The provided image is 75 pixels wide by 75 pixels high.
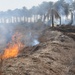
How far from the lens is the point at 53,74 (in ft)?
39.3

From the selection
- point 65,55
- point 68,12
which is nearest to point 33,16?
point 68,12

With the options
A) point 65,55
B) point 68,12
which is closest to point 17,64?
point 65,55

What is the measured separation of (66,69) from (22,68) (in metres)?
3.47

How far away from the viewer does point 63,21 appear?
8506 centimetres

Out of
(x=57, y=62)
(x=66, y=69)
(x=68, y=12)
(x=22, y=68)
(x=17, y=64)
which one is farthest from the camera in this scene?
(x=68, y=12)

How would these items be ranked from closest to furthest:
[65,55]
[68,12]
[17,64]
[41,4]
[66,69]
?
[17,64], [66,69], [65,55], [68,12], [41,4]

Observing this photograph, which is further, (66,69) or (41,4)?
(41,4)

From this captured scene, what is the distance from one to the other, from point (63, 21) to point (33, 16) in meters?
13.5

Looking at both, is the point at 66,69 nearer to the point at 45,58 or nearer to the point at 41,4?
the point at 45,58

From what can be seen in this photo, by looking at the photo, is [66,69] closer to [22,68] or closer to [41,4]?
[22,68]

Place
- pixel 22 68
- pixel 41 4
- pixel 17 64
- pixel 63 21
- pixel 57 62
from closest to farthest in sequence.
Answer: pixel 22 68 < pixel 17 64 < pixel 57 62 < pixel 41 4 < pixel 63 21

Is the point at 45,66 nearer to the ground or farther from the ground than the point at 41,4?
nearer to the ground

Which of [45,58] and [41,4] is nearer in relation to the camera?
[45,58]

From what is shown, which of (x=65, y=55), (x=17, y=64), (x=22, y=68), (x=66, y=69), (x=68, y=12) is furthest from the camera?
(x=68, y=12)
